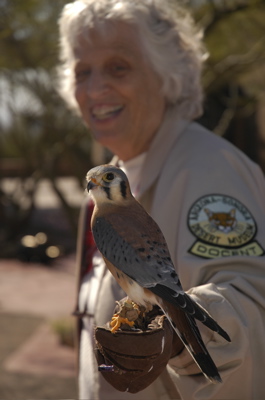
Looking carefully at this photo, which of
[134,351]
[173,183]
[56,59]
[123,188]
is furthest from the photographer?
[56,59]

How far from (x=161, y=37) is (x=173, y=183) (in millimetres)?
643

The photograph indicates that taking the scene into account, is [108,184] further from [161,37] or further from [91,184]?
[161,37]

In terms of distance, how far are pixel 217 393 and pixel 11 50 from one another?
501cm

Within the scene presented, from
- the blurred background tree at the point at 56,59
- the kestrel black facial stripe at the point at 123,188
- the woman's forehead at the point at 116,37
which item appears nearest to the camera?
the kestrel black facial stripe at the point at 123,188

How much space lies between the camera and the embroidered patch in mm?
1605

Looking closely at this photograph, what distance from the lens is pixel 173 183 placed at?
182 centimetres

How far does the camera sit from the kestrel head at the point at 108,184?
138cm

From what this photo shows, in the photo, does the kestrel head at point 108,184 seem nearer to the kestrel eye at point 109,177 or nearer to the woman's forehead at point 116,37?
the kestrel eye at point 109,177

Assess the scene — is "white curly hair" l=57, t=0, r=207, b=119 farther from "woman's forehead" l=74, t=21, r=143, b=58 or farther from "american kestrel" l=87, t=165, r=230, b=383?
"american kestrel" l=87, t=165, r=230, b=383

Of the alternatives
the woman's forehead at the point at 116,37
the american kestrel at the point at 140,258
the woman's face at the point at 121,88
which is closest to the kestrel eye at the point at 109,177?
the american kestrel at the point at 140,258

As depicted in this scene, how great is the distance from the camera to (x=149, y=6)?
6.86 feet

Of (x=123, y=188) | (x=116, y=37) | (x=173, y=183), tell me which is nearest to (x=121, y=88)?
(x=116, y=37)

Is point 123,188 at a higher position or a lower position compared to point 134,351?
higher

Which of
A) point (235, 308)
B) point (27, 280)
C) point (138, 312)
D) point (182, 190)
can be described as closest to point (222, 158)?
point (182, 190)
